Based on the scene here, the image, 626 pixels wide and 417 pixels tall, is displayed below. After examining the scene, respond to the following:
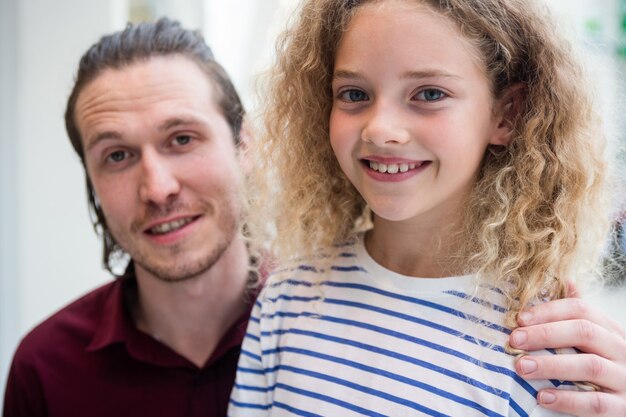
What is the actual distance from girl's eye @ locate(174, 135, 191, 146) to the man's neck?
259mm

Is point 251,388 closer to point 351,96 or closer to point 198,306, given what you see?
point 198,306

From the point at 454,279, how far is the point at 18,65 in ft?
6.38

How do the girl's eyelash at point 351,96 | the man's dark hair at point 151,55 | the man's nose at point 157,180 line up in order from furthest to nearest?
the man's dark hair at point 151,55
the man's nose at point 157,180
the girl's eyelash at point 351,96

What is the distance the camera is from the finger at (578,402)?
0.89m

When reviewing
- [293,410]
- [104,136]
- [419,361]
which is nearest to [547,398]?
[419,361]

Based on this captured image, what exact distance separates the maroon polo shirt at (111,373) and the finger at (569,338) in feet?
2.20

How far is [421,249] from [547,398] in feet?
1.01

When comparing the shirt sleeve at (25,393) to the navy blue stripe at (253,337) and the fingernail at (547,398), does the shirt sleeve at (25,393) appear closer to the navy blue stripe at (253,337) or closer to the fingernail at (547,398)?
the navy blue stripe at (253,337)

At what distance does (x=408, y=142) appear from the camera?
937mm

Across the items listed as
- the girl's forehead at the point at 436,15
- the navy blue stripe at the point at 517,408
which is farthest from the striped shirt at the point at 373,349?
the girl's forehead at the point at 436,15

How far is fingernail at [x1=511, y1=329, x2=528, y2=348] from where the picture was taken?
92 cm

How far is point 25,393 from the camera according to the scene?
147cm

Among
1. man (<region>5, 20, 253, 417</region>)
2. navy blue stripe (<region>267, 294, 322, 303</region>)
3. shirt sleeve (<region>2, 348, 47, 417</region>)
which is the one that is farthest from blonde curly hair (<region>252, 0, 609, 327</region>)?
shirt sleeve (<region>2, 348, 47, 417</region>)

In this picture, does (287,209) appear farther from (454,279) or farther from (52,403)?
(52,403)
